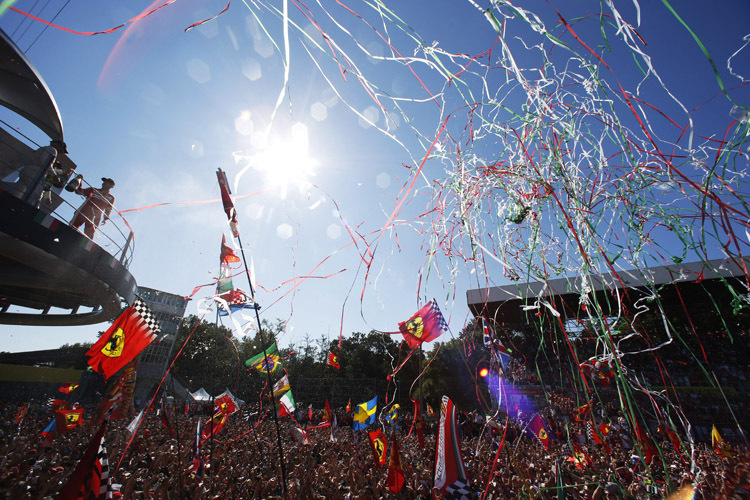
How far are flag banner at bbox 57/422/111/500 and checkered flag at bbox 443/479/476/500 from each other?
3991 mm

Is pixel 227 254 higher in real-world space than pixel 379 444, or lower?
higher

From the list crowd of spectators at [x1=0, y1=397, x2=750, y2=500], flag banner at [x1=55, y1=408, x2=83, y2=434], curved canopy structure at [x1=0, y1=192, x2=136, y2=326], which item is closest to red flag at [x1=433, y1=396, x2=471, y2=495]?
crowd of spectators at [x1=0, y1=397, x2=750, y2=500]

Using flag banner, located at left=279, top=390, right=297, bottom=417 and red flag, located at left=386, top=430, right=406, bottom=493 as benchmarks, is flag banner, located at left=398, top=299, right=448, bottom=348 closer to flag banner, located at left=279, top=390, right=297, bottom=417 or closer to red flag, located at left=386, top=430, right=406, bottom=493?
red flag, located at left=386, top=430, right=406, bottom=493

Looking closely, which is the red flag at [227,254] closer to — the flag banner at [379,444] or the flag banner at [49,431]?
the flag banner at [379,444]

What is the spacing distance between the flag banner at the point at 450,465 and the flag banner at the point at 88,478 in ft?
12.9

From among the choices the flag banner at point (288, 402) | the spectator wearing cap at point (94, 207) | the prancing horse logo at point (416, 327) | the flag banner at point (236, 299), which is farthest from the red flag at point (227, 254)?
the flag banner at point (288, 402)

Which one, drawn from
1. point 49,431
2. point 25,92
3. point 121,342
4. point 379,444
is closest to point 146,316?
point 121,342

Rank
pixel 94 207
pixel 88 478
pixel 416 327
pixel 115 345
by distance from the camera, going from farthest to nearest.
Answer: pixel 94 207 < pixel 416 327 < pixel 115 345 < pixel 88 478

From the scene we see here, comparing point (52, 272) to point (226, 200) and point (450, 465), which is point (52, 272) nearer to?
point (226, 200)

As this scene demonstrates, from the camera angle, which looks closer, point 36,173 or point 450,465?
point 450,465

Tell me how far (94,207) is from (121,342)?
5.54 metres

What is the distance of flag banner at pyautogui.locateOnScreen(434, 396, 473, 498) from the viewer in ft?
13.1

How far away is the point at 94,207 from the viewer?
8.87 meters

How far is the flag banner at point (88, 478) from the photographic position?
3487mm
